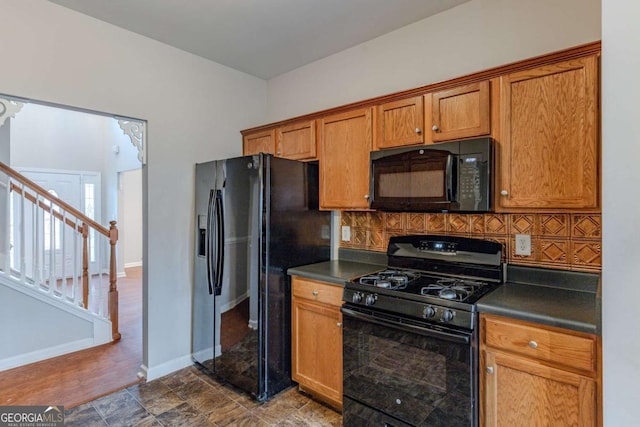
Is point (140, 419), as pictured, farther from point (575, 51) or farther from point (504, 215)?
point (575, 51)

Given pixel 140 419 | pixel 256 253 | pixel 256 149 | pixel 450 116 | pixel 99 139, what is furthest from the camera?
pixel 99 139

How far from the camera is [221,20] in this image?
2.47 metres

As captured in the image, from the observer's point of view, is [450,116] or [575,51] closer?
[575,51]

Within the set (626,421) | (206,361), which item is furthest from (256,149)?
(626,421)

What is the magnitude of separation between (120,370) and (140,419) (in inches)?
33.9

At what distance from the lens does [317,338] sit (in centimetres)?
238

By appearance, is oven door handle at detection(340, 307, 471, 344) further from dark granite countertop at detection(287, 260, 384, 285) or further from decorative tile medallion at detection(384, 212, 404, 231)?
decorative tile medallion at detection(384, 212, 404, 231)

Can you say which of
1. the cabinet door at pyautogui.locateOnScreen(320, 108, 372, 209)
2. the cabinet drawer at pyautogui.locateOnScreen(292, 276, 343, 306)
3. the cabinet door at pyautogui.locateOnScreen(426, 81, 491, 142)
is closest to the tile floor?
the cabinet drawer at pyautogui.locateOnScreen(292, 276, 343, 306)

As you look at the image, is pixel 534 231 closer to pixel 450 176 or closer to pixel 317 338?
pixel 450 176

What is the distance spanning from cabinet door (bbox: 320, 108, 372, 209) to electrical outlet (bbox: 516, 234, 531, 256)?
97 centimetres

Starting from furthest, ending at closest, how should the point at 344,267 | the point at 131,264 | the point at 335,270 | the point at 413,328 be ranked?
the point at 131,264 → the point at 344,267 → the point at 335,270 → the point at 413,328

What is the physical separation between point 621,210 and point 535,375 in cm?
81

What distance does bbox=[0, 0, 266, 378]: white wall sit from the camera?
7.11 ft

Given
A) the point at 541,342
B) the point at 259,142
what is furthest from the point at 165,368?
the point at 541,342
